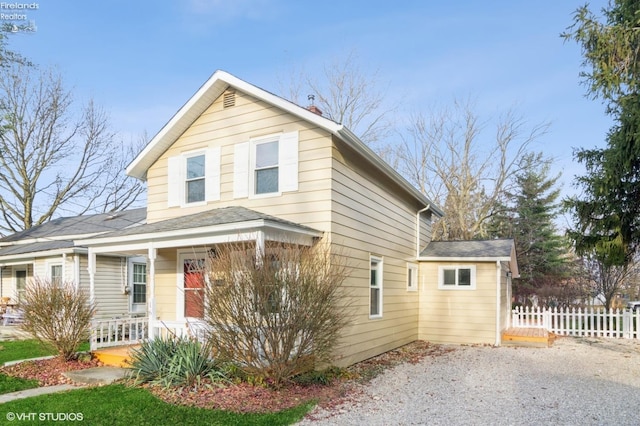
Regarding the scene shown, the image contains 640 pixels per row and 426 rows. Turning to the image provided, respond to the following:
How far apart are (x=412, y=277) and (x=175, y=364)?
26.5ft

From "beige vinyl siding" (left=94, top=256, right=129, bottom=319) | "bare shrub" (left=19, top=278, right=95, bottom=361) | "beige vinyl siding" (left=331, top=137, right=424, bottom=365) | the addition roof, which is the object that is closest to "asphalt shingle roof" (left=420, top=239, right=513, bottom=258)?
the addition roof

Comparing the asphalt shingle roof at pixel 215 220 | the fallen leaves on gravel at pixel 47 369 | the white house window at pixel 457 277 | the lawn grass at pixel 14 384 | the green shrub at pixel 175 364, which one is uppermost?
the asphalt shingle roof at pixel 215 220

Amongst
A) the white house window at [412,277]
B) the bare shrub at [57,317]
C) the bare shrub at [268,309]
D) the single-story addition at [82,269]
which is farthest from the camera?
the single-story addition at [82,269]

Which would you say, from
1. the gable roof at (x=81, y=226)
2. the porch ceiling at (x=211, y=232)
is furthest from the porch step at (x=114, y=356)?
the gable roof at (x=81, y=226)

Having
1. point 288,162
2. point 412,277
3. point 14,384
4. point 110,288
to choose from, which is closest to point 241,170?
point 288,162

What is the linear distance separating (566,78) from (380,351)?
981 centimetres

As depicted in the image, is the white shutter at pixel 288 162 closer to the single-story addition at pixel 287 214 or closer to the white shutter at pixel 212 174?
the single-story addition at pixel 287 214

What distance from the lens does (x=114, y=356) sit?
879cm

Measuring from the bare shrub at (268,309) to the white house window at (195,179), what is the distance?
4.06 m

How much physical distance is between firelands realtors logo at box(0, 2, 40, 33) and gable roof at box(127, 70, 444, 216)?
259 inches

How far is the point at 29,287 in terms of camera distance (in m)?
9.27

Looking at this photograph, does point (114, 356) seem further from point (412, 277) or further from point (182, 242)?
point (412, 277)

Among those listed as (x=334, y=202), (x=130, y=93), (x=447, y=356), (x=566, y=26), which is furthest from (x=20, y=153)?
(x=566, y=26)

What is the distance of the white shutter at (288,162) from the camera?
8.77 m
